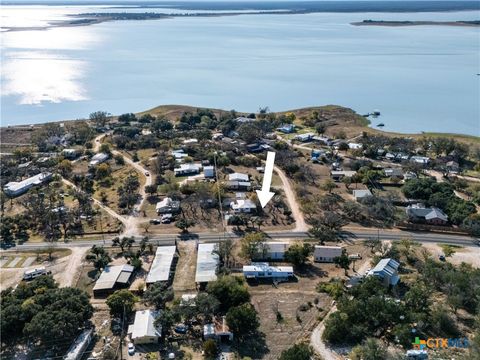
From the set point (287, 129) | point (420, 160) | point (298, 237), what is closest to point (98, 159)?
point (287, 129)

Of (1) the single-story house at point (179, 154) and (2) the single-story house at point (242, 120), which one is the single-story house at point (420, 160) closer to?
(2) the single-story house at point (242, 120)

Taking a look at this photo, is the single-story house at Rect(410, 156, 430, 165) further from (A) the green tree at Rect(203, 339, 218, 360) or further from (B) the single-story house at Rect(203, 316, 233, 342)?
(A) the green tree at Rect(203, 339, 218, 360)

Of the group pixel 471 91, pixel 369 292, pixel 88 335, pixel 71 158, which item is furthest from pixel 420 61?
pixel 88 335

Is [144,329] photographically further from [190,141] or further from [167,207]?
[190,141]

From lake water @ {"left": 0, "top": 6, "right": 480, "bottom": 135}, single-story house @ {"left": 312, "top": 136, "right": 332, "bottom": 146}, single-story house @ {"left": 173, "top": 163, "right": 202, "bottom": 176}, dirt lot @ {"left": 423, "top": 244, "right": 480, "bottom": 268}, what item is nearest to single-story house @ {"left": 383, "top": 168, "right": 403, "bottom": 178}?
single-story house @ {"left": 312, "top": 136, "right": 332, "bottom": 146}

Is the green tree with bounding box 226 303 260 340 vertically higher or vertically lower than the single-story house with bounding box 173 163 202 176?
higher

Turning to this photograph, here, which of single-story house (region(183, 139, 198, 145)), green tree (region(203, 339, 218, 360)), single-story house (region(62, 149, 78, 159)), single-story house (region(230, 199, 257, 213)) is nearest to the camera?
green tree (region(203, 339, 218, 360))
